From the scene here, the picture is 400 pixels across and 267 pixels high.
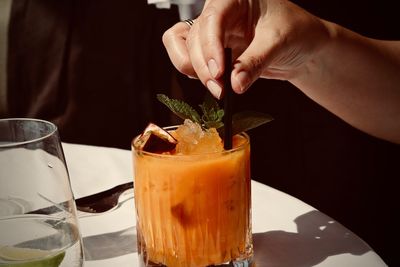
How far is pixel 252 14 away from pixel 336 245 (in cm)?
45

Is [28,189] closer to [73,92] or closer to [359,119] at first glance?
[359,119]

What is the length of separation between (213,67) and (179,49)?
21 cm

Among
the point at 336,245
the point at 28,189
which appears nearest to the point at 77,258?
the point at 28,189

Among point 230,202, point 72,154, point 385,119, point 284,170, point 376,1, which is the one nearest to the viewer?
point 230,202

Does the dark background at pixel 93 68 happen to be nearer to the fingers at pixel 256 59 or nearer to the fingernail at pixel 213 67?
the fingers at pixel 256 59

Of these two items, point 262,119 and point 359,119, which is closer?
point 262,119

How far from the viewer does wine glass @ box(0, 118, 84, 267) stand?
1.81ft

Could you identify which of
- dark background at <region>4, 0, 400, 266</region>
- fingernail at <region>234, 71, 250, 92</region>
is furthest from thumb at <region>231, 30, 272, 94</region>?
dark background at <region>4, 0, 400, 266</region>

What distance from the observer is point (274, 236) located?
90 centimetres

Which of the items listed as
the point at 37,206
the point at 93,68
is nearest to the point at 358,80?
the point at 37,206

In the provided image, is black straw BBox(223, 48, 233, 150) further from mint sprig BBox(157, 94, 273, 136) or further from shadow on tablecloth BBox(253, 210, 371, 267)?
shadow on tablecloth BBox(253, 210, 371, 267)

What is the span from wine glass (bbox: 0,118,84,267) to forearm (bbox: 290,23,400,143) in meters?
0.77

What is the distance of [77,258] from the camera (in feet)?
2.03

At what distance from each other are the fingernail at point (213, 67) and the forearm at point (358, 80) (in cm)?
44
